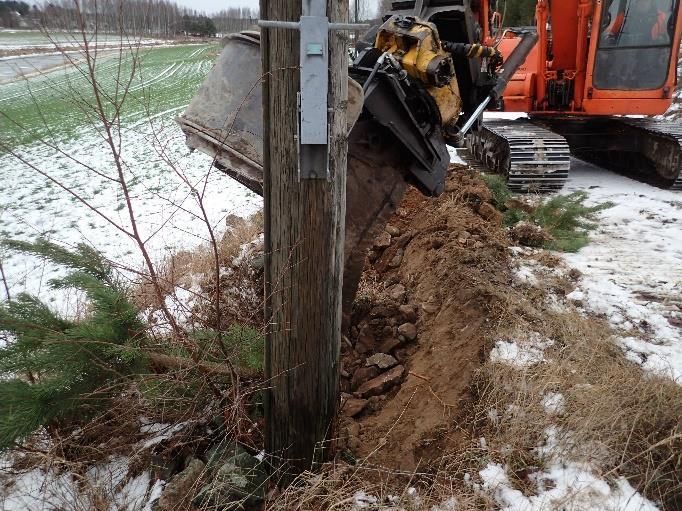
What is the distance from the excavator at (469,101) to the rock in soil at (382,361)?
1.12ft

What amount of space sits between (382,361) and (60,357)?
187 centimetres

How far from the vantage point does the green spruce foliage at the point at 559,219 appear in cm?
452

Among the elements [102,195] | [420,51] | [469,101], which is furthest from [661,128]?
[102,195]

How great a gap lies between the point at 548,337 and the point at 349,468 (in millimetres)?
1525

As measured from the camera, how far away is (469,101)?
13.1ft

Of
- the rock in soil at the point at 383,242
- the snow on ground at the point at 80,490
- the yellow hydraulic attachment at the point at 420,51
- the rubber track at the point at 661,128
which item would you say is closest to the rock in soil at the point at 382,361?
the snow on ground at the point at 80,490

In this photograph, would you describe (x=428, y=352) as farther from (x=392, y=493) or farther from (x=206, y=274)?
(x=206, y=274)

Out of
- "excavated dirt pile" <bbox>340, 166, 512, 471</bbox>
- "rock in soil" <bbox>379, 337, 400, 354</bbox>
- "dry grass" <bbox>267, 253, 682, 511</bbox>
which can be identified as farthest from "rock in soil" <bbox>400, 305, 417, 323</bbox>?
"dry grass" <bbox>267, 253, 682, 511</bbox>

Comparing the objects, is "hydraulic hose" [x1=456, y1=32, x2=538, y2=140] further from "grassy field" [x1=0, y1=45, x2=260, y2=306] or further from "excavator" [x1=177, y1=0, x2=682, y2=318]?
"grassy field" [x1=0, y1=45, x2=260, y2=306]

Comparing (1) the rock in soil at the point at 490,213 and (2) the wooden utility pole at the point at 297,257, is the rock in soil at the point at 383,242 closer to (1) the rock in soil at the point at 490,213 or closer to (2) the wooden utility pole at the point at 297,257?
(1) the rock in soil at the point at 490,213

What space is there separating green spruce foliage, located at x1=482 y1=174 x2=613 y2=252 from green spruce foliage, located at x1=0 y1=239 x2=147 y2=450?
A: 12.4 ft

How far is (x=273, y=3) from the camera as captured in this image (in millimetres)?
1678

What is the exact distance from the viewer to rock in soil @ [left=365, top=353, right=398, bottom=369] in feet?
10.3

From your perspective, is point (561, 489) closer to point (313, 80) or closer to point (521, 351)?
point (521, 351)
